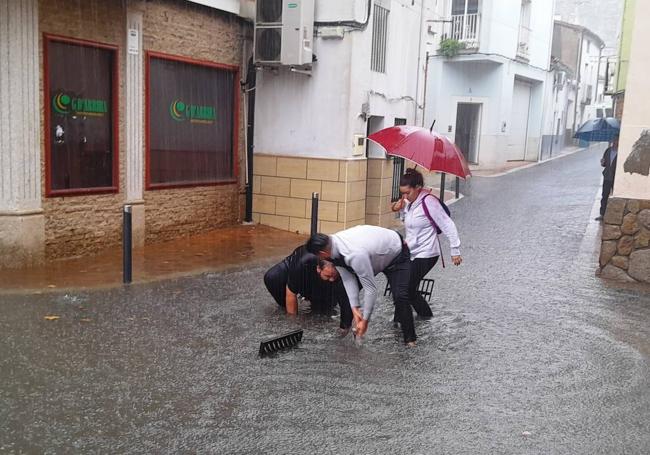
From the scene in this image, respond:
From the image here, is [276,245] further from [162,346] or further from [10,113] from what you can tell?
[162,346]

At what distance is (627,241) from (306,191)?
524 cm

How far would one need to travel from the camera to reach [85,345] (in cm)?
632

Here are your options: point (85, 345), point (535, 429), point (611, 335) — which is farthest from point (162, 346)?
point (611, 335)

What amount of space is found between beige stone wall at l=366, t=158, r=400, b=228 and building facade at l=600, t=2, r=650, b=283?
15.6 ft

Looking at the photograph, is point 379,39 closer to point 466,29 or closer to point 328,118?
point 328,118

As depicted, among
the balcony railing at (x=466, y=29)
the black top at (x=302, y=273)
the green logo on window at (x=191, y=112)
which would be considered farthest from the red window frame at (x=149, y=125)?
the balcony railing at (x=466, y=29)

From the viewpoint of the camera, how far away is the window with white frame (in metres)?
Result: 12.8

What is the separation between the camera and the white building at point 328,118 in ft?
39.8

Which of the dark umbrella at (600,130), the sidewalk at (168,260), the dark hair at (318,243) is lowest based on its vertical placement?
the sidewalk at (168,260)

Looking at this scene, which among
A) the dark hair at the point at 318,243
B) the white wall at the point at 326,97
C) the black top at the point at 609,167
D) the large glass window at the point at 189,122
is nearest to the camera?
the dark hair at the point at 318,243

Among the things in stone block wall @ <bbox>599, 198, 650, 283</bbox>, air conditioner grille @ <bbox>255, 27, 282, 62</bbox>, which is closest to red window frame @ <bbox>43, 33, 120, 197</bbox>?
air conditioner grille @ <bbox>255, 27, 282, 62</bbox>

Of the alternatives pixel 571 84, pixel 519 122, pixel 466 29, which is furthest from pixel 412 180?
pixel 571 84

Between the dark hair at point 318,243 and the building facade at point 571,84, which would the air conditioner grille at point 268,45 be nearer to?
the dark hair at point 318,243

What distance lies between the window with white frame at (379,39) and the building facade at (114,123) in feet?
7.38
